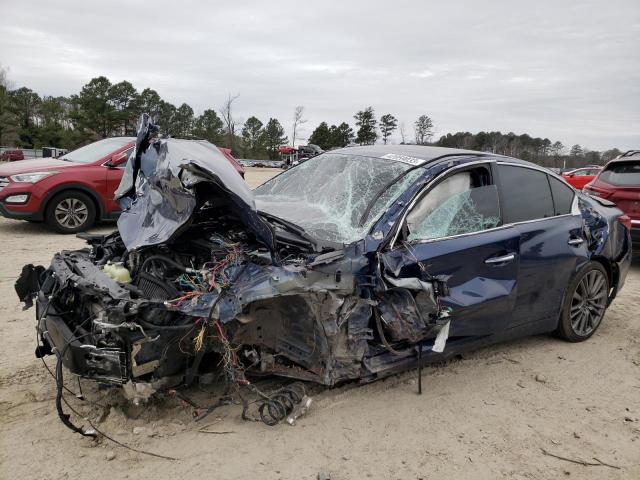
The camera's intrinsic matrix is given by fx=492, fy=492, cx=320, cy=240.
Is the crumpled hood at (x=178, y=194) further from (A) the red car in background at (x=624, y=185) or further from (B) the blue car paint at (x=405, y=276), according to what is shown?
(A) the red car in background at (x=624, y=185)

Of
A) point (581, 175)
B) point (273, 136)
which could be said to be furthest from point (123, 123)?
point (581, 175)

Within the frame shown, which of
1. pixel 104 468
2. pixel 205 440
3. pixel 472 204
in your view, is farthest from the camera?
pixel 472 204

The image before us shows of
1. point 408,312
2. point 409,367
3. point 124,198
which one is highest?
point 124,198

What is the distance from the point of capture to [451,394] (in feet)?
11.5

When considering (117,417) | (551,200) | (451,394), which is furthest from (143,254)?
Result: (551,200)

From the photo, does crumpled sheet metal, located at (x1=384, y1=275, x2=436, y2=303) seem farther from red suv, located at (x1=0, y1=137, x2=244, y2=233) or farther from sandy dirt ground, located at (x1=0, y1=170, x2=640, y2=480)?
red suv, located at (x1=0, y1=137, x2=244, y2=233)

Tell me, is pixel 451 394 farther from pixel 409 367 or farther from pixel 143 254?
pixel 143 254

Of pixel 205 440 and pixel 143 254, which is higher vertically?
pixel 143 254

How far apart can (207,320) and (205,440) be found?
0.72 metres

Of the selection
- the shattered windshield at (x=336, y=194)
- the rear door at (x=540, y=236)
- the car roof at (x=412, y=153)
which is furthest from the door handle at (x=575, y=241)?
the shattered windshield at (x=336, y=194)

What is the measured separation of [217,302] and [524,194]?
2.67 meters

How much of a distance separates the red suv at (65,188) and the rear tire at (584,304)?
4.91 meters

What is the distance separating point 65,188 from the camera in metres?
7.89

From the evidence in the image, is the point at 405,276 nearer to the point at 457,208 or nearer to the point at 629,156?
the point at 457,208
